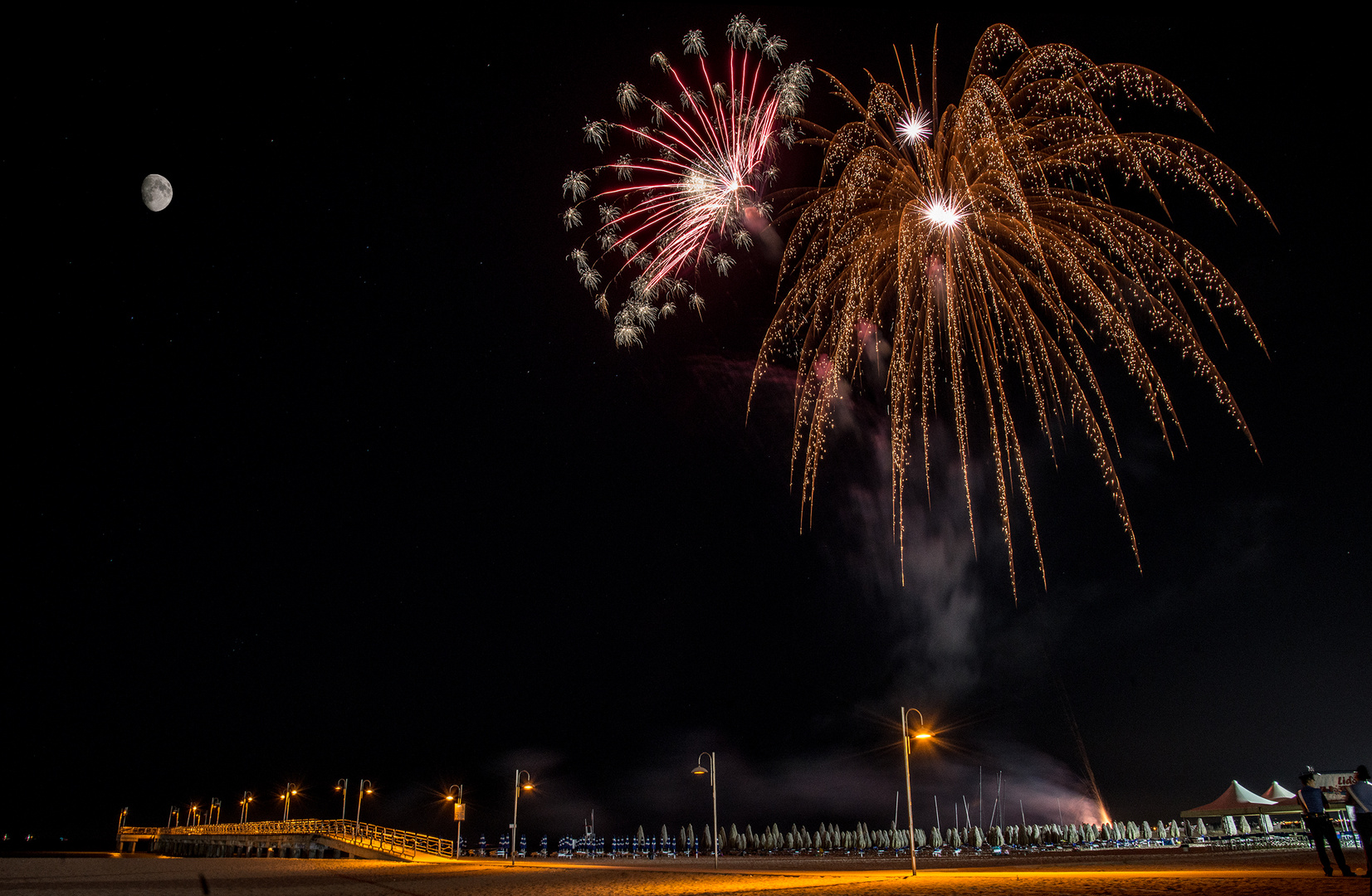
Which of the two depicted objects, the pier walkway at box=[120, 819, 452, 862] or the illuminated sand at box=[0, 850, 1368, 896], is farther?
the pier walkway at box=[120, 819, 452, 862]

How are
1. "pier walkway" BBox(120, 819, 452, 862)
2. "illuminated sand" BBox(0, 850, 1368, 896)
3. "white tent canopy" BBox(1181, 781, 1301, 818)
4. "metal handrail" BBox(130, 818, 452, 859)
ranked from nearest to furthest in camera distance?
"illuminated sand" BBox(0, 850, 1368, 896) < "white tent canopy" BBox(1181, 781, 1301, 818) < "pier walkway" BBox(120, 819, 452, 862) < "metal handrail" BBox(130, 818, 452, 859)

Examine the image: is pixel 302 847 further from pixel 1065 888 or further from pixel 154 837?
pixel 1065 888

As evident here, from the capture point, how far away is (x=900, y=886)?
56.9 ft

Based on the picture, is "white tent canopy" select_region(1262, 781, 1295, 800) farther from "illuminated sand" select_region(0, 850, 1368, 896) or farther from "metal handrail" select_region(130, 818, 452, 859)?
"metal handrail" select_region(130, 818, 452, 859)

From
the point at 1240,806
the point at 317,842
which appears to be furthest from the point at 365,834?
the point at 1240,806

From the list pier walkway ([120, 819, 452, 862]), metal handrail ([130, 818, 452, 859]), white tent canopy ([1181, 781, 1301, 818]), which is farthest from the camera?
metal handrail ([130, 818, 452, 859])

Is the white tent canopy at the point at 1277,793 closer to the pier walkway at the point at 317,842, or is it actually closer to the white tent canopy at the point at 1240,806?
the white tent canopy at the point at 1240,806

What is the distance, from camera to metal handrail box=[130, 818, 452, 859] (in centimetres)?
4659

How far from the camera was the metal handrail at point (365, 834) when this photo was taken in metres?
46.6

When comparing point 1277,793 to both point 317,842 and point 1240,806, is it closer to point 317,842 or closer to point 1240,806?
point 1240,806

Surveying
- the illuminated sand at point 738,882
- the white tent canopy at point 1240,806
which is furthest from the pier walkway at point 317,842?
the white tent canopy at point 1240,806

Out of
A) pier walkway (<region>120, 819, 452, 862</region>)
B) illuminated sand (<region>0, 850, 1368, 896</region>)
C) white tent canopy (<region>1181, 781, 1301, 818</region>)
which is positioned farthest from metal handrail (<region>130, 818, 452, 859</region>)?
white tent canopy (<region>1181, 781, 1301, 818</region>)

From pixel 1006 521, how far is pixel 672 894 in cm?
1088

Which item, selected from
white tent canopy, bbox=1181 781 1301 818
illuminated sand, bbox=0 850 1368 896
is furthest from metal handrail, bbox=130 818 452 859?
white tent canopy, bbox=1181 781 1301 818
